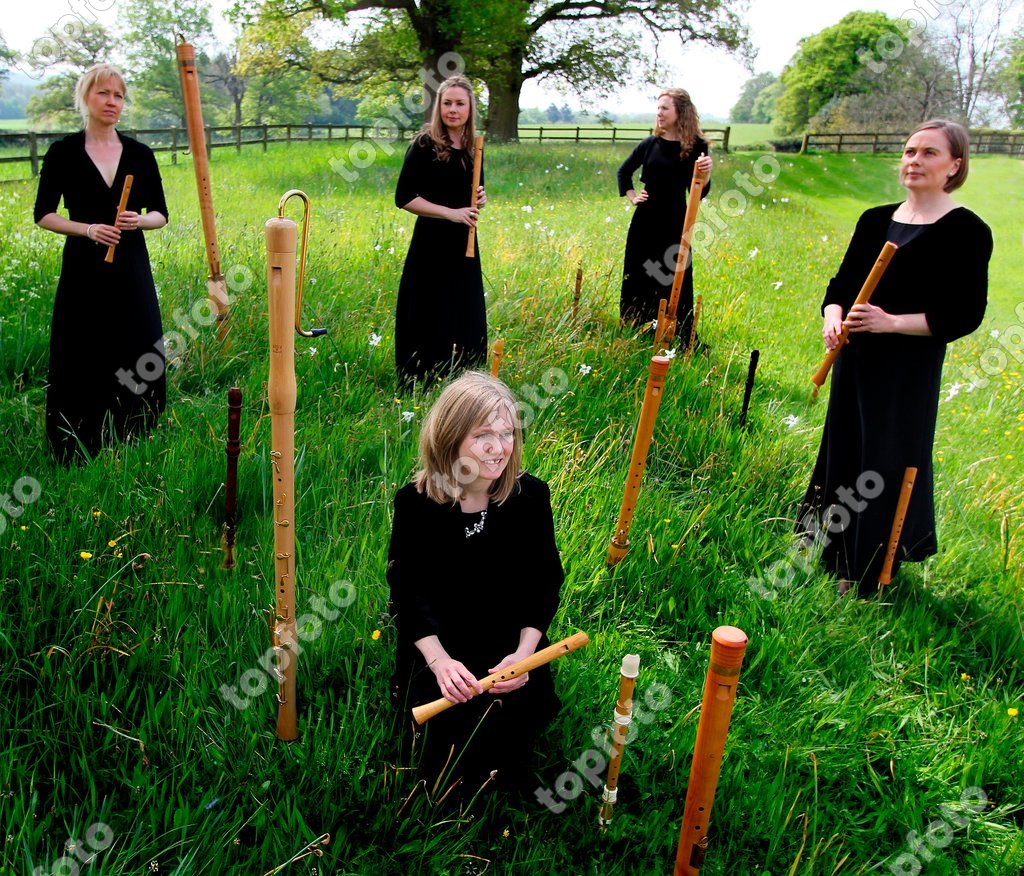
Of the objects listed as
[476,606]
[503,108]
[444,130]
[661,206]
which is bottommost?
[476,606]

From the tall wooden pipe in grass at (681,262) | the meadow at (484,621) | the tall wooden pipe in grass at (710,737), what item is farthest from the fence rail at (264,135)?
the tall wooden pipe in grass at (710,737)

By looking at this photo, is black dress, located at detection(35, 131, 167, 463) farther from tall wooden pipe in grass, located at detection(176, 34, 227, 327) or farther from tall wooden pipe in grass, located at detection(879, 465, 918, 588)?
tall wooden pipe in grass, located at detection(879, 465, 918, 588)

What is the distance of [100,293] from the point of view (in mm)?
3779

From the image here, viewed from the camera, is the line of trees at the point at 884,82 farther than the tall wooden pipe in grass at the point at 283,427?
Yes

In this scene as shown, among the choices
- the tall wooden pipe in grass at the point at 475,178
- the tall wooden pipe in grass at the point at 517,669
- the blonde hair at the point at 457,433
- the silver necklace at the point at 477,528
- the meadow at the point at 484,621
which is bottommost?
the meadow at the point at 484,621

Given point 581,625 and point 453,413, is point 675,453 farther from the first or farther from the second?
point 453,413

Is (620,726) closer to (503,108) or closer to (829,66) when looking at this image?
(503,108)

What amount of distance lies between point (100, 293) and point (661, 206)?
385 cm

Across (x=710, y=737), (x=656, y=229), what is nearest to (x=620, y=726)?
(x=710, y=737)

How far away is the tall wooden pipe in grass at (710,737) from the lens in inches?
59.4

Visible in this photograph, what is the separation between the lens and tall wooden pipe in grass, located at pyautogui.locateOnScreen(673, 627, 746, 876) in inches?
59.4

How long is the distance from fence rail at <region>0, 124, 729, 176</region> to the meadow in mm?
7038

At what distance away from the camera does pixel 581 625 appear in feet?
9.78

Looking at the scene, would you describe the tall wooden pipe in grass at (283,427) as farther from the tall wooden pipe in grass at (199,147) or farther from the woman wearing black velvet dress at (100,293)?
the tall wooden pipe in grass at (199,147)
